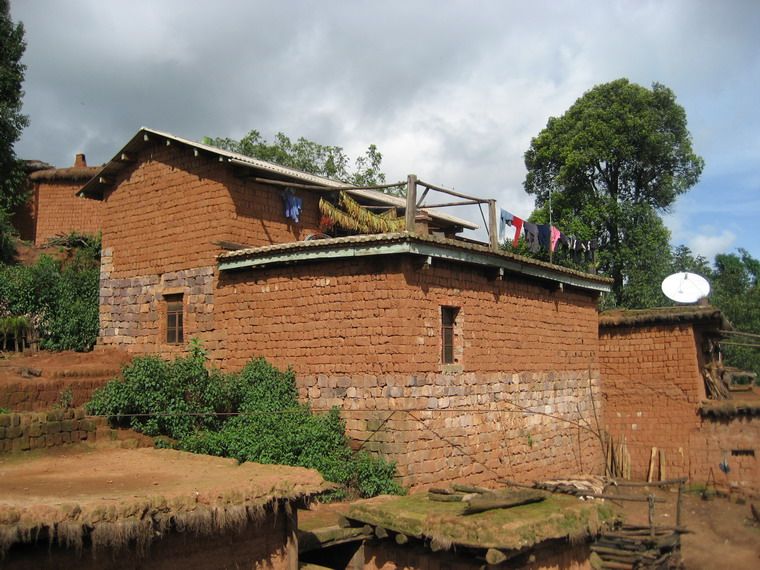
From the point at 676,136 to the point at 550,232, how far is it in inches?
483

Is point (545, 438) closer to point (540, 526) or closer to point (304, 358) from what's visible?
point (304, 358)

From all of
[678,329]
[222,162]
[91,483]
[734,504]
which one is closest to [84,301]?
[222,162]

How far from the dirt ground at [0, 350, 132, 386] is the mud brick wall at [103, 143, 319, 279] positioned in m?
1.92

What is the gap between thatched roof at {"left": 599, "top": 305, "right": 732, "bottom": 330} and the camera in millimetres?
16172

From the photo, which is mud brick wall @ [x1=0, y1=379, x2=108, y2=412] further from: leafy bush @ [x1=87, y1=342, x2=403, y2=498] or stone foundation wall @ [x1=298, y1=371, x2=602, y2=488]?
stone foundation wall @ [x1=298, y1=371, x2=602, y2=488]

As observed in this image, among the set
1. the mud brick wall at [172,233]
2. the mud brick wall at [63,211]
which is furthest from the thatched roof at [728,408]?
the mud brick wall at [63,211]

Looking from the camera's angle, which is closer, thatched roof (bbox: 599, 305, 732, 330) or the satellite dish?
thatched roof (bbox: 599, 305, 732, 330)

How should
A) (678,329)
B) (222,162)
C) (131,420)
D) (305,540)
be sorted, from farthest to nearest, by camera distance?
(678,329)
(222,162)
(131,420)
(305,540)

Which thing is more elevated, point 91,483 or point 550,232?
point 550,232

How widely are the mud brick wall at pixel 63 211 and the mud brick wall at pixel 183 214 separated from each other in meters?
9.70

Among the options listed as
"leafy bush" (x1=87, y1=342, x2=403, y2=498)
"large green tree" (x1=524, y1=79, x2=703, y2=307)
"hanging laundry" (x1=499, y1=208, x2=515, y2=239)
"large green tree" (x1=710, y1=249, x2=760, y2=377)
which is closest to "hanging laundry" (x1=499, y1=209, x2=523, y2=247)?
"hanging laundry" (x1=499, y1=208, x2=515, y2=239)

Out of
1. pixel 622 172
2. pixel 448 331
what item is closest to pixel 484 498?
pixel 448 331

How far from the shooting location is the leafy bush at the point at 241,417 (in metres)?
10.8

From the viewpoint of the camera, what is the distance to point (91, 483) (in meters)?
7.86
